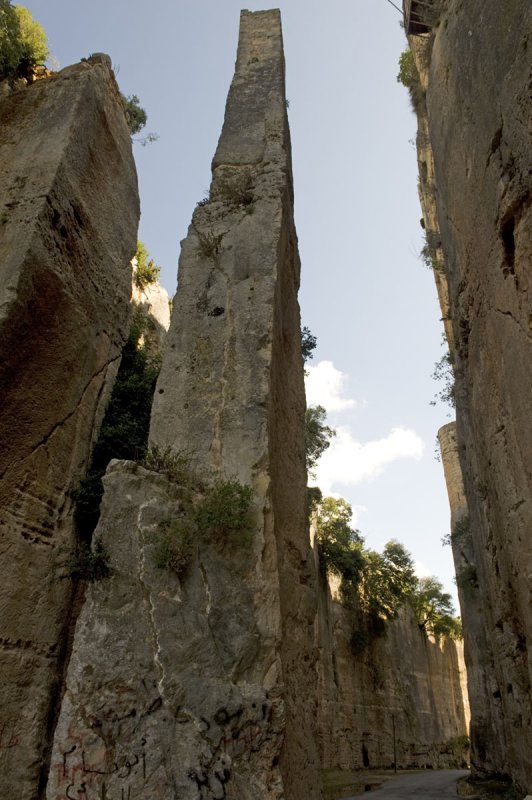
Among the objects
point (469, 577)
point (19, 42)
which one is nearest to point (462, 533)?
point (469, 577)

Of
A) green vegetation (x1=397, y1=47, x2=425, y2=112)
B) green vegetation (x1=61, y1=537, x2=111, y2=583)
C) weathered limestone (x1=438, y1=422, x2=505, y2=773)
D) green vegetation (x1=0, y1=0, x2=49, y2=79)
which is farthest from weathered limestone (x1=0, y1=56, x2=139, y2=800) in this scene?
green vegetation (x1=397, y1=47, x2=425, y2=112)

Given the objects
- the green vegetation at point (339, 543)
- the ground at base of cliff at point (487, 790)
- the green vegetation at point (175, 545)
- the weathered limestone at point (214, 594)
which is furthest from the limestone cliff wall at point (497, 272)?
the green vegetation at point (339, 543)

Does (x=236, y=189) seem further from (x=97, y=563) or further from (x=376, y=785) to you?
(x=376, y=785)

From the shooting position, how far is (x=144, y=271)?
13.3 meters

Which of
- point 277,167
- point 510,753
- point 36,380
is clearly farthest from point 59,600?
point 277,167

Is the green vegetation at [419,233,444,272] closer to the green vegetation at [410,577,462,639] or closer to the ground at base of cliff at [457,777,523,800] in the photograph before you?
the ground at base of cliff at [457,777,523,800]

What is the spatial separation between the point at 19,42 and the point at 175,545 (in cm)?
906

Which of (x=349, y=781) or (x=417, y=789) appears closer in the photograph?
(x=417, y=789)

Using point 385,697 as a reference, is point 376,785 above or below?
below

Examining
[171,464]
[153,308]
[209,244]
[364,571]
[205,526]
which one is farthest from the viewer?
[364,571]

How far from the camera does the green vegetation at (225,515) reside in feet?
17.9

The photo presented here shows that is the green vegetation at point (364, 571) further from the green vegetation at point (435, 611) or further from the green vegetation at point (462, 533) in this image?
the green vegetation at point (462, 533)

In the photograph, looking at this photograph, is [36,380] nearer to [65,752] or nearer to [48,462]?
[48,462]

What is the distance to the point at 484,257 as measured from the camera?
659 cm
